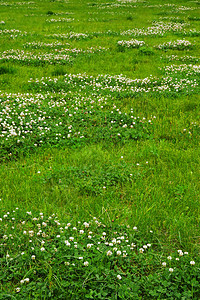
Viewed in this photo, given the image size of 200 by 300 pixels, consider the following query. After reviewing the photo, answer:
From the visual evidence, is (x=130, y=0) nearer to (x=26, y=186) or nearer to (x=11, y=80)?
(x=11, y=80)

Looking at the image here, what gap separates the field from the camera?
11.3 feet

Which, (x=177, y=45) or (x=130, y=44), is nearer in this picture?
(x=177, y=45)

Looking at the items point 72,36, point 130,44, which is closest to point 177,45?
point 130,44

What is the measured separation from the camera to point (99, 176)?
17.9 ft

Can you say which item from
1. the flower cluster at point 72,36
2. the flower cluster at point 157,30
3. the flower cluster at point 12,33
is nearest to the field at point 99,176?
the flower cluster at point 72,36

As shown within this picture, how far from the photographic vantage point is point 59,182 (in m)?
5.18

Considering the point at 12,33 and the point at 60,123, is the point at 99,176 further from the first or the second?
the point at 12,33

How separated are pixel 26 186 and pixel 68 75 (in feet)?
22.0

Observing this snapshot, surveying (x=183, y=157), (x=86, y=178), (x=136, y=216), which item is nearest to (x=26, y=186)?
(x=86, y=178)

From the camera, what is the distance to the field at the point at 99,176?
3.43 meters

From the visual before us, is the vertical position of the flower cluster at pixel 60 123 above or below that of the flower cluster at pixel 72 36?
below

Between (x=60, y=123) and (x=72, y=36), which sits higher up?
(x=72, y=36)

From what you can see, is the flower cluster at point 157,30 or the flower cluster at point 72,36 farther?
the flower cluster at point 157,30

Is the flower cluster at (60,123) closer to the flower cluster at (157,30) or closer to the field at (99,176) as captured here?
the field at (99,176)
